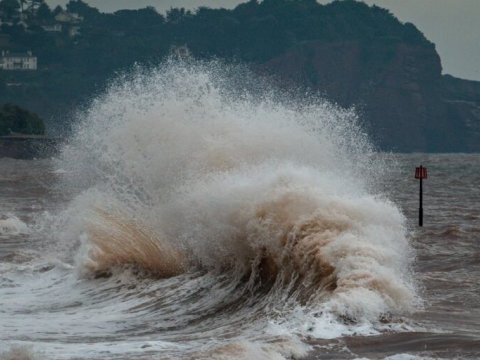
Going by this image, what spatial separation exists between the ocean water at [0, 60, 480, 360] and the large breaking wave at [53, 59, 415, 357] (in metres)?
0.03

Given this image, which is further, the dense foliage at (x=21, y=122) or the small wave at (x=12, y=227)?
the dense foliage at (x=21, y=122)

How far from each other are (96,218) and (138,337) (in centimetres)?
716

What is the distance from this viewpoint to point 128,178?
17750mm

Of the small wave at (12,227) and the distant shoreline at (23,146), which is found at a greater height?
the small wave at (12,227)

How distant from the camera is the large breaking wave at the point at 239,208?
38.7 ft

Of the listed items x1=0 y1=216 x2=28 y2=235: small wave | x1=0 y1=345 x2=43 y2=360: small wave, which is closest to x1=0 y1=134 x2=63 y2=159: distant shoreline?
x1=0 y1=216 x2=28 y2=235: small wave

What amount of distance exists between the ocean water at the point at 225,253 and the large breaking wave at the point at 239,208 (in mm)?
25

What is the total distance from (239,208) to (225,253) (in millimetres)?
779

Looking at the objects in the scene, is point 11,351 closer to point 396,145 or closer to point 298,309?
point 298,309

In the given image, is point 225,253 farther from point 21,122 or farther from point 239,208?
point 21,122

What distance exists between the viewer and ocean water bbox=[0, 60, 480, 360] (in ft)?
34.8

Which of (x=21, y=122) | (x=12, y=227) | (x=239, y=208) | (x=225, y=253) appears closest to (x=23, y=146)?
(x=21, y=122)

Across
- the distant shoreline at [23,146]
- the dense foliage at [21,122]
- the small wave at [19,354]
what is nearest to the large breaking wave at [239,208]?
the small wave at [19,354]

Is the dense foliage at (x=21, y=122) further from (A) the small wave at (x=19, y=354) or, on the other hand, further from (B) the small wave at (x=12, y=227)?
(A) the small wave at (x=19, y=354)
